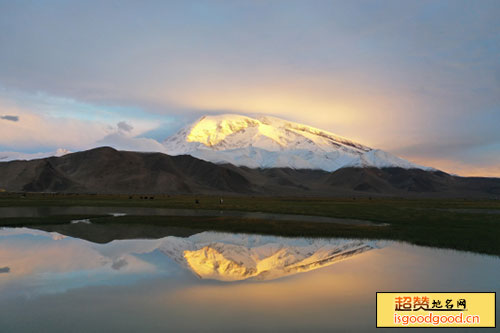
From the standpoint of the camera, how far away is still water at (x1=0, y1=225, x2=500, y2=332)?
1301 centimetres

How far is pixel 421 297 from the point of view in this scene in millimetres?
13477

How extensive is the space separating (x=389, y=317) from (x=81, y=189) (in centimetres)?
18009

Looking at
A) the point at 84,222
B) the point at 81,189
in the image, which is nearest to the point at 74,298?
the point at 84,222

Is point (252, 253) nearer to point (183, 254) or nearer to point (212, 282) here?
point (183, 254)

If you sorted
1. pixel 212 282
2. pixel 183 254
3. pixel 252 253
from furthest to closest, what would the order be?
1. pixel 252 253
2. pixel 183 254
3. pixel 212 282

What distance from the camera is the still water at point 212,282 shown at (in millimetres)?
13008

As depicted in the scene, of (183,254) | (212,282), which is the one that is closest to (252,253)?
(183,254)

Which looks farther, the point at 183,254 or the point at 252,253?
the point at 252,253

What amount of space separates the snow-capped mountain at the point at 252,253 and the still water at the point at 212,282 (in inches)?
2.9

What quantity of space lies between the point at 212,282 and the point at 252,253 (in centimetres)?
868

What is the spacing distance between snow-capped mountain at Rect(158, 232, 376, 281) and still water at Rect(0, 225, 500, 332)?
0.24 ft

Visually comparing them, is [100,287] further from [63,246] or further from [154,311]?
[63,246]

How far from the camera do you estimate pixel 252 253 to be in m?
26.6

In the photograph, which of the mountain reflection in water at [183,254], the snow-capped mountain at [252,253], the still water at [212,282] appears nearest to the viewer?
the still water at [212,282]
